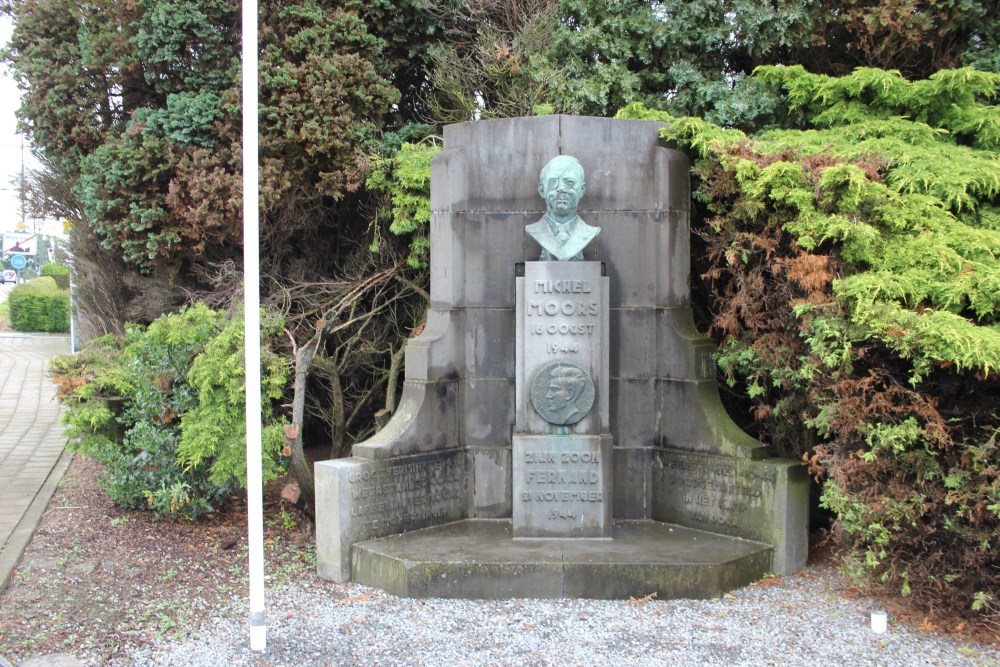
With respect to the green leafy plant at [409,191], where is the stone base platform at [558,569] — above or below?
below

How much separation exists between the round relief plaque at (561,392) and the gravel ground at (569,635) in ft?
4.49

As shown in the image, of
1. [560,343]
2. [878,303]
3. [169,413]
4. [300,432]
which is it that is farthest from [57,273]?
[878,303]

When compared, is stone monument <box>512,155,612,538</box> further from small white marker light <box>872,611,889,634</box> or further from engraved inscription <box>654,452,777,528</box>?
small white marker light <box>872,611,889,634</box>

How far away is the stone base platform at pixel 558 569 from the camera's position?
5578 millimetres

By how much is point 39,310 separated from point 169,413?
2483 centimetres

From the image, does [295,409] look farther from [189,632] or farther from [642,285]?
[642,285]

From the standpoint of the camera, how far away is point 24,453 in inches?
409

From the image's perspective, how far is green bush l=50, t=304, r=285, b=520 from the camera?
268 inches

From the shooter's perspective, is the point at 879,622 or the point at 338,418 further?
the point at 338,418

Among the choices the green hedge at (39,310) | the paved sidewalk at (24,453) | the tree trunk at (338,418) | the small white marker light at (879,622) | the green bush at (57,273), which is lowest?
the small white marker light at (879,622)

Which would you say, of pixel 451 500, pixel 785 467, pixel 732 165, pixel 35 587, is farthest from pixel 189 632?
pixel 732 165

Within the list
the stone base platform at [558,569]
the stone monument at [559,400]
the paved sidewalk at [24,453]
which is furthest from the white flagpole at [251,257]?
the paved sidewalk at [24,453]

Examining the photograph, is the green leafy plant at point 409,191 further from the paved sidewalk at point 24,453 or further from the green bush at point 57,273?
the green bush at point 57,273

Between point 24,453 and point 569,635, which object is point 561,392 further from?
point 24,453
